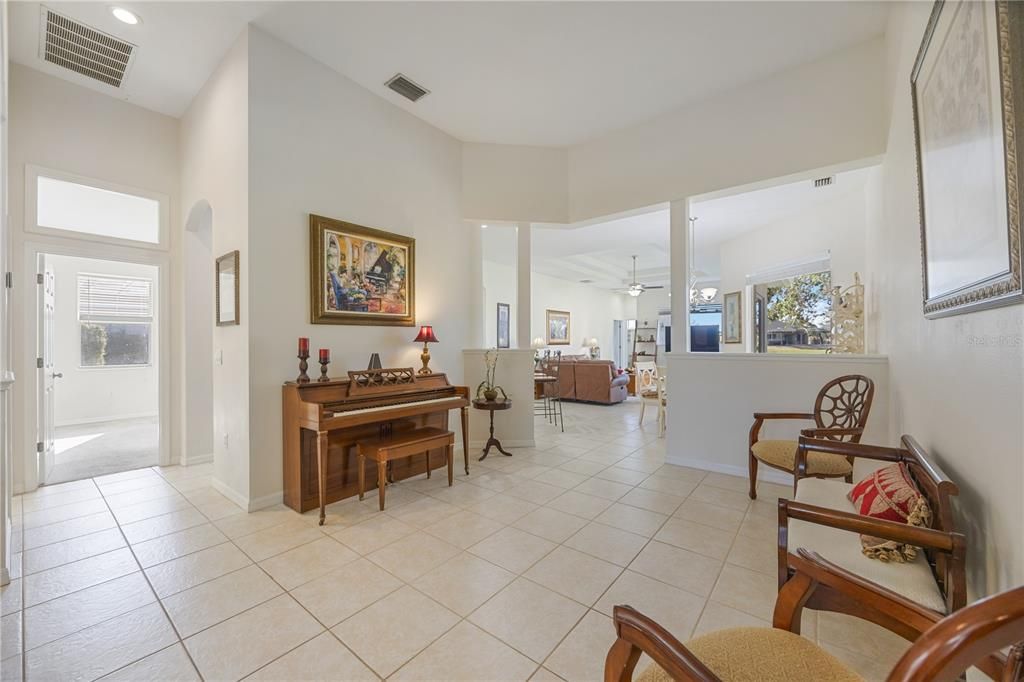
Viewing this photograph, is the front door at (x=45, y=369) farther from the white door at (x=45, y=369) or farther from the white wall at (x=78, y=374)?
the white wall at (x=78, y=374)

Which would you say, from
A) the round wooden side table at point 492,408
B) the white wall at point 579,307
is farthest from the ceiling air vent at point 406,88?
the white wall at point 579,307

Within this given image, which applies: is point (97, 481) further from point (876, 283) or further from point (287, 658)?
point (876, 283)

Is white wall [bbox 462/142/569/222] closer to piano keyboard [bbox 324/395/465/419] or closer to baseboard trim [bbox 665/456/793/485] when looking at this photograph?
piano keyboard [bbox 324/395/465/419]

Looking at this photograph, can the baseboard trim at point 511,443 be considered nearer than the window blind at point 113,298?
Yes

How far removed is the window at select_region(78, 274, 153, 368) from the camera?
595 cm

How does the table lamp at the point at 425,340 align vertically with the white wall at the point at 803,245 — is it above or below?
below

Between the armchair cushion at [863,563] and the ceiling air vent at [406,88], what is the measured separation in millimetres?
4125

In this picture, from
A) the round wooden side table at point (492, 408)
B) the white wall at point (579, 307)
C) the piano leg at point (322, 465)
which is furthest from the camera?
the white wall at point (579, 307)

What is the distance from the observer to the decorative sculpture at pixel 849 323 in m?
3.49

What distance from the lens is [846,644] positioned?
162cm

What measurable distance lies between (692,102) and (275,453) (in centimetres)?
476

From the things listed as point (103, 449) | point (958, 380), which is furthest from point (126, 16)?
point (958, 380)

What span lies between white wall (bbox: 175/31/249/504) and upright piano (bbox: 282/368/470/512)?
0.34m

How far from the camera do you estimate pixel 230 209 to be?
121 inches
